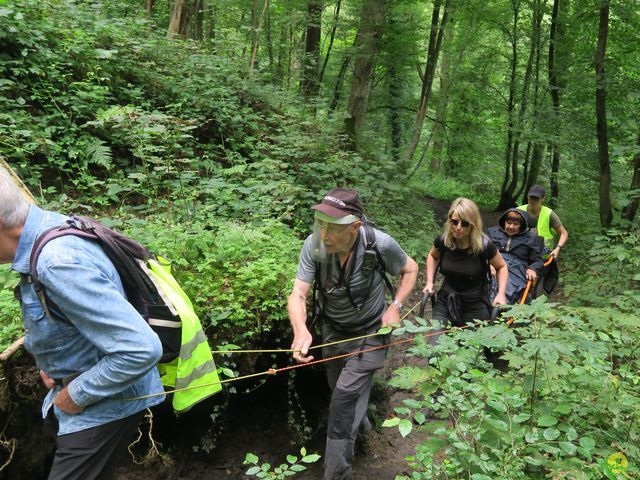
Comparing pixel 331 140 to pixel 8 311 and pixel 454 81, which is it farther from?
pixel 454 81

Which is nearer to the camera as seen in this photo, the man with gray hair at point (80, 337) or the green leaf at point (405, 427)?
the man with gray hair at point (80, 337)

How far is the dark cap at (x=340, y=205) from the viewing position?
337cm

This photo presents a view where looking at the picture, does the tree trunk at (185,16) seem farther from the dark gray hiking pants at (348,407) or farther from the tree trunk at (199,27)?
the dark gray hiking pants at (348,407)

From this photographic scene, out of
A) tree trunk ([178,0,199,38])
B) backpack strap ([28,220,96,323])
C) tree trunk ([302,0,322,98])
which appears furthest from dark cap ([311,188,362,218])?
tree trunk ([178,0,199,38])

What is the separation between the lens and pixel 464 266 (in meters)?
4.65

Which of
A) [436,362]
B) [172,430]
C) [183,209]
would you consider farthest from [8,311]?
A: [436,362]

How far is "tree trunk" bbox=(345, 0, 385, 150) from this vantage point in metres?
11.4

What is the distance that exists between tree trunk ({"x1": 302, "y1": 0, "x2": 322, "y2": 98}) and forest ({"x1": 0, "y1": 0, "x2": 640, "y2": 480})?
10cm

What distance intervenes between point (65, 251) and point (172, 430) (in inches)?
131

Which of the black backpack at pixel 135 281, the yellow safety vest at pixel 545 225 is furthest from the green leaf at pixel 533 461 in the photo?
the yellow safety vest at pixel 545 225

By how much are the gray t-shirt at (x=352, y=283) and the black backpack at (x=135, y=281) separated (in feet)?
4.98

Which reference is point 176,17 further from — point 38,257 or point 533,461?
point 533,461

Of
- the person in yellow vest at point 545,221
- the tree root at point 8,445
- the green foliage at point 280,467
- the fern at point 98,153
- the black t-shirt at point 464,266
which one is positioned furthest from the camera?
the person in yellow vest at point 545,221

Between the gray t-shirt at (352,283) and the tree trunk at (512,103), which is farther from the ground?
the tree trunk at (512,103)
